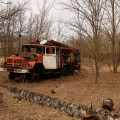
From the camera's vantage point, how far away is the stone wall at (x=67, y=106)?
3.58m

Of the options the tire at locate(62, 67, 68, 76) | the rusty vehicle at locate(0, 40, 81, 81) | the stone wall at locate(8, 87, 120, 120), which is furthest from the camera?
the tire at locate(62, 67, 68, 76)

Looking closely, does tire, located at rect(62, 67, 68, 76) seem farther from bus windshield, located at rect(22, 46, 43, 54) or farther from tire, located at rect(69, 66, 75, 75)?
bus windshield, located at rect(22, 46, 43, 54)

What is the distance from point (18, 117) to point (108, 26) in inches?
383

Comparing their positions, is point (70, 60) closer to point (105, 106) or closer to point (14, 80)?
point (14, 80)

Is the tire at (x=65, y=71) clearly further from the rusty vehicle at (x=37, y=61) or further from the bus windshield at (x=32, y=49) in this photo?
the bus windshield at (x=32, y=49)

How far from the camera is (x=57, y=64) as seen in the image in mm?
10000

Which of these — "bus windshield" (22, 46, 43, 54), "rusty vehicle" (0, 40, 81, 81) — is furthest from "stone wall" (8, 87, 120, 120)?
"bus windshield" (22, 46, 43, 54)

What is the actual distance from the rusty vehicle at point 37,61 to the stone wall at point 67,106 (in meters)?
1.95

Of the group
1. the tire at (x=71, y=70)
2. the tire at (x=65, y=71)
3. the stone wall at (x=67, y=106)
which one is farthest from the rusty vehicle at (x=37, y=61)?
the stone wall at (x=67, y=106)

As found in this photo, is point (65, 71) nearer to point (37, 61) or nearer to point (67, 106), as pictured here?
point (37, 61)

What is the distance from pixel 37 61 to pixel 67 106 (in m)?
4.51

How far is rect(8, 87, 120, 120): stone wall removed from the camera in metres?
3.58

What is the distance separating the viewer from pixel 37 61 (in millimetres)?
8383

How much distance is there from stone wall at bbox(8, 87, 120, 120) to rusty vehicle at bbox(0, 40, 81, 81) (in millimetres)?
1951
